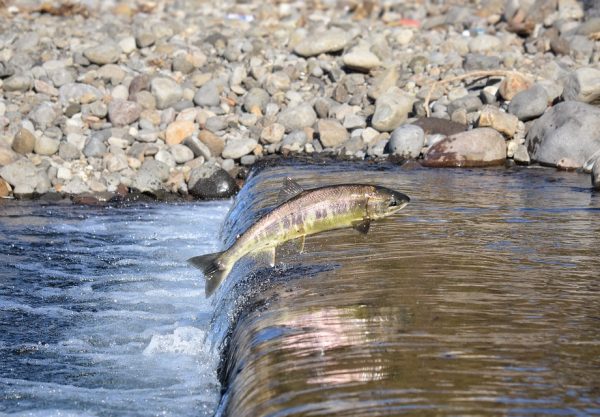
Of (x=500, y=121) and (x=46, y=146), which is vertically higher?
(x=500, y=121)

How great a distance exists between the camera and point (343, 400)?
4418mm

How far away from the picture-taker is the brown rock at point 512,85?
47.1 ft

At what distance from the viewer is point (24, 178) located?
44.2ft

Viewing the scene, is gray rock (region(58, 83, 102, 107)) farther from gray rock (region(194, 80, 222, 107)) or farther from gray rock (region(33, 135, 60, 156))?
gray rock (region(194, 80, 222, 107))

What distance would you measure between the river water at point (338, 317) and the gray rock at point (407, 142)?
1958 millimetres

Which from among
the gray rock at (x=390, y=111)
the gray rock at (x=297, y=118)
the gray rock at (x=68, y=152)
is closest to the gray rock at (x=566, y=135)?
the gray rock at (x=390, y=111)

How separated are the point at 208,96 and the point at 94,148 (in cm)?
221

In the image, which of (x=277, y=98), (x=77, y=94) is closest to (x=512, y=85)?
(x=277, y=98)

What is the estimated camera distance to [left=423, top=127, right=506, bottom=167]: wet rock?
12875 millimetres

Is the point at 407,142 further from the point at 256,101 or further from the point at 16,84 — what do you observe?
the point at 16,84

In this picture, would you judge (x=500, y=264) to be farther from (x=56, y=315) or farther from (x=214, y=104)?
(x=214, y=104)

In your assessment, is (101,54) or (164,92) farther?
(101,54)

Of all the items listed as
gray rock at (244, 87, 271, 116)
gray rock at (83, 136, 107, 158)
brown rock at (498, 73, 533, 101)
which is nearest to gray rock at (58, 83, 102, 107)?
gray rock at (83, 136, 107, 158)

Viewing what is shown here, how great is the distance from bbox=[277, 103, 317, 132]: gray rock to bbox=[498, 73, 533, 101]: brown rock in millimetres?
2874
